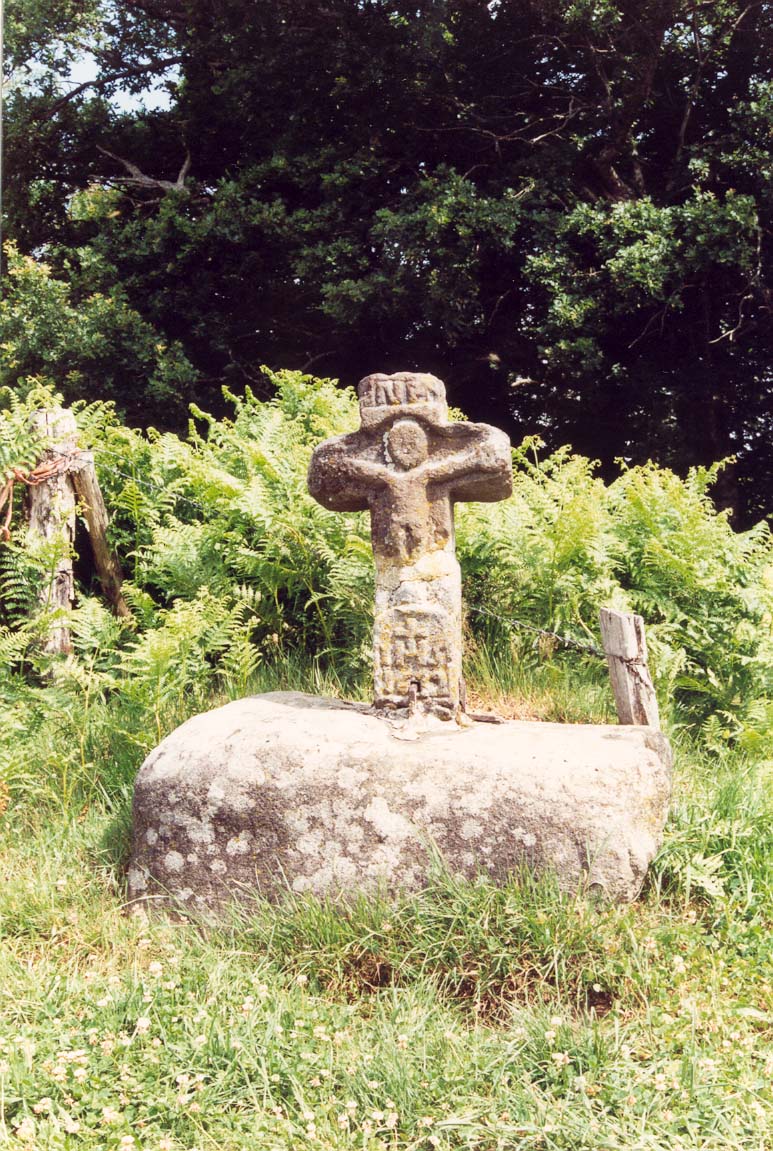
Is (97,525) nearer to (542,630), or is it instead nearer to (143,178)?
(542,630)

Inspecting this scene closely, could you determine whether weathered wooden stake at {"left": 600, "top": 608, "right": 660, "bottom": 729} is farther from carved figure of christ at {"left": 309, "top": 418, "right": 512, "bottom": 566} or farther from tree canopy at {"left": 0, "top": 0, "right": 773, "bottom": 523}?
tree canopy at {"left": 0, "top": 0, "right": 773, "bottom": 523}

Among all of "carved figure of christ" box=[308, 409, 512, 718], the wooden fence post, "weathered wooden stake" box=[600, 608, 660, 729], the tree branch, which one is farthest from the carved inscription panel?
the tree branch

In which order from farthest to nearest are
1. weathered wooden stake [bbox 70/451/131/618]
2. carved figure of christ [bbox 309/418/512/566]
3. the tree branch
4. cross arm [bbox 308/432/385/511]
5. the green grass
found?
the tree branch → weathered wooden stake [bbox 70/451/131/618] → cross arm [bbox 308/432/385/511] → carved figure of christ [bbox 309/418/512/566] → the green grass

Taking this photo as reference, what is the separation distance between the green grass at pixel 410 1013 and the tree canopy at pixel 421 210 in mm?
8419

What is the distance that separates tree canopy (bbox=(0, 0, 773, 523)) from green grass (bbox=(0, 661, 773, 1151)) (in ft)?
27.6

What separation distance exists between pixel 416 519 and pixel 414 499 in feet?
0.31

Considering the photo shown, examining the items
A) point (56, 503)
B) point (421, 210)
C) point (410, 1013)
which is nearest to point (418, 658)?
point (410, 1013)

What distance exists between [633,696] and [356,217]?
9.33 metres

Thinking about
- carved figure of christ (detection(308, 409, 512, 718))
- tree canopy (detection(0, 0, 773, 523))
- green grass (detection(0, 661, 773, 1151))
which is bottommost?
green grass (detection(0, 661, 773, 1151))

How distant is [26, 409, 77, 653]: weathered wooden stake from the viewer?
6.32 m

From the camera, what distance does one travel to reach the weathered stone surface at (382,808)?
364 centimetres

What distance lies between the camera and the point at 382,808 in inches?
149

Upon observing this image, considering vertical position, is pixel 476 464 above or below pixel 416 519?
above

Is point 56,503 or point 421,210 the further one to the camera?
point 421,210
